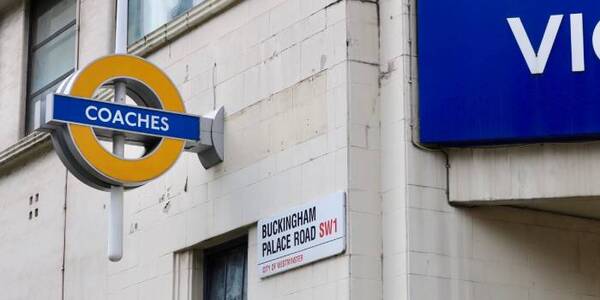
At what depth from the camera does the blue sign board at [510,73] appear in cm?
1355

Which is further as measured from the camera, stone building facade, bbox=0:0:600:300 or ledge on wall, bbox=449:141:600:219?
stone building facade, bbox=0:0:600:300

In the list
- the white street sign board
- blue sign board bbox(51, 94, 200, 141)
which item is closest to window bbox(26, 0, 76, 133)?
blue sign board bbox(51, 94, 200, 141)

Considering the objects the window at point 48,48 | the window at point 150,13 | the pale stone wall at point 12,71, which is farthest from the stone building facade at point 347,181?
the pale stone wall at point 12,71

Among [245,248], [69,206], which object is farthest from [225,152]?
[69,206]

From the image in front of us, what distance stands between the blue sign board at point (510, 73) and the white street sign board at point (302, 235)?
1145 mm

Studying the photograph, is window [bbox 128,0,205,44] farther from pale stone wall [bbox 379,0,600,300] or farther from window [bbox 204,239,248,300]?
pale stone wall [bbox 379,0,600,300]

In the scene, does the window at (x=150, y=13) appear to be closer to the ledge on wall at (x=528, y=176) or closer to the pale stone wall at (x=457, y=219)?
the pale stone wall at (x=457, y=219)

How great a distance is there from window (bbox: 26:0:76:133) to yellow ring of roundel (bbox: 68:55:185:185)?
18.1 ft

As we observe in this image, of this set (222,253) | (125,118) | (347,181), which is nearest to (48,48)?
(222,253)

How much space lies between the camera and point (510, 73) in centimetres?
1376

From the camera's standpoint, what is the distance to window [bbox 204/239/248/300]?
1603 centimetres

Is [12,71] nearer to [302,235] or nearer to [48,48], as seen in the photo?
[48,48]

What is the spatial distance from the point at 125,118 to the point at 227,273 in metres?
2.26

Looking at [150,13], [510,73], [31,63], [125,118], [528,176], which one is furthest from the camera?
[31,63]
